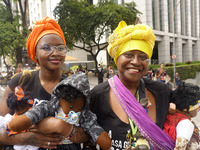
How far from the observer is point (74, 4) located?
15.6m

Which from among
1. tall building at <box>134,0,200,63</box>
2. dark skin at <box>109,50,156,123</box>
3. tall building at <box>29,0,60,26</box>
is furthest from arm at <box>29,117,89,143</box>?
tall building at <box>29,0,60,26</box>

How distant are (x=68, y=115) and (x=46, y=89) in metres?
0.50

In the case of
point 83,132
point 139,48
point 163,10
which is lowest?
point 83,132

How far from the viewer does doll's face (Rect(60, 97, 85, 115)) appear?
1604mm

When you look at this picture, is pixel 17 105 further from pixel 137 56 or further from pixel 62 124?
pixel 137 56

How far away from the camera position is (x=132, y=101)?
69.8 inches

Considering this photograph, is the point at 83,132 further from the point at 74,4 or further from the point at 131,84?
the point at 74,4

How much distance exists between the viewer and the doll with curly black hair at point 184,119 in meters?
1.64

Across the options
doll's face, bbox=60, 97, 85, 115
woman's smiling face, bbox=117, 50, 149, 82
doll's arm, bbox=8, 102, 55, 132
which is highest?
woman's smiling face, bbox=117, 50, 149, 82

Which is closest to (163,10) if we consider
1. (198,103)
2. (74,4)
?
(74,4)

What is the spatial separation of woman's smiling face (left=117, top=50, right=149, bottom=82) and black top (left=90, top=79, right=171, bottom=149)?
0.31 meters

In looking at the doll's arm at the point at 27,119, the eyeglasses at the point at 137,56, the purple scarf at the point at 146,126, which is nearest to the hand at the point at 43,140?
the doll's arm at the point at 27,119

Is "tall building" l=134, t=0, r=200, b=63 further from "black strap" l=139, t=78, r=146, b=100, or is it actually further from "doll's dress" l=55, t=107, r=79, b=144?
"doll's dress" l=55, t=107, r=79, b=144

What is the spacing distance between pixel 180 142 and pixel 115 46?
1.15m
